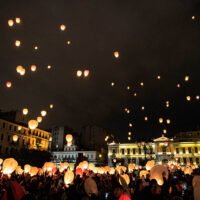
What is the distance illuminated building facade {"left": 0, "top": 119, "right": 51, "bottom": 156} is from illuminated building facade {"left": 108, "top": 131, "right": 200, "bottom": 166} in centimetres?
2273

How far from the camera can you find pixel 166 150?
245ft

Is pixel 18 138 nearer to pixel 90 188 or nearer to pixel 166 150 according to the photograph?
pixel 166 150

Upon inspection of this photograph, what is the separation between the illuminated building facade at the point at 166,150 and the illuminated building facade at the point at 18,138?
22734mm

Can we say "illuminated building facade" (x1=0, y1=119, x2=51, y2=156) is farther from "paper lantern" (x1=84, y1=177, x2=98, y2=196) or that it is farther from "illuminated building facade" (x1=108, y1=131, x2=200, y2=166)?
"paper lantern" (x1=84, y1=177, x2=98, y2=196)

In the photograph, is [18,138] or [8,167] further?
[18,138]

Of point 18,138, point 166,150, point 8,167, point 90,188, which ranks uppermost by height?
point 18,138

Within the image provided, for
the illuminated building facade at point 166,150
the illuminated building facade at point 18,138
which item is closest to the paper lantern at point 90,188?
the illuminated building facade at point 18,138

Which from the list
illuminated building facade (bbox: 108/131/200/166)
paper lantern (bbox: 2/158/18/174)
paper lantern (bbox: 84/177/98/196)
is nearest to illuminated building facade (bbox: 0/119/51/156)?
illuminated building facade (bbox: 108/131/200/166)

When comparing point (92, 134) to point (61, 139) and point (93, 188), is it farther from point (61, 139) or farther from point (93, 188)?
point (93, 188)

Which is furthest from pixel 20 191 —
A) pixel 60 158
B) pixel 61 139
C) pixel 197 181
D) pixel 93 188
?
pixel 61 139

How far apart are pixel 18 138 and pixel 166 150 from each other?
46507 millimetres

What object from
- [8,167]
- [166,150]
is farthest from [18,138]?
[166,150]

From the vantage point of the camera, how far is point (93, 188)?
6129mm

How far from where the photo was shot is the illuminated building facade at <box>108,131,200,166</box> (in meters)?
71.3
